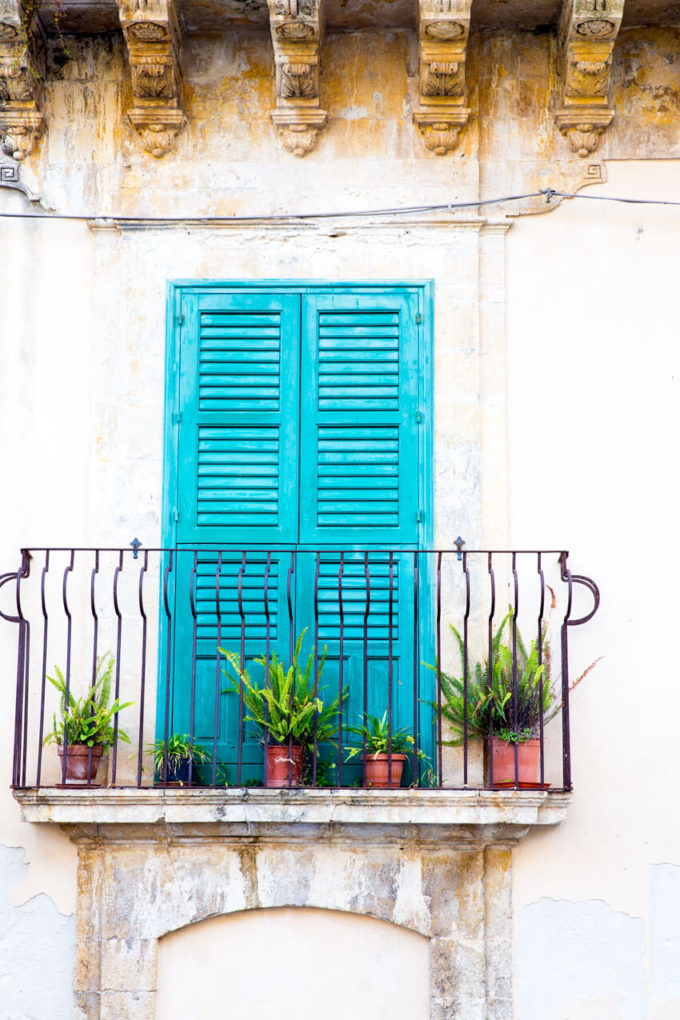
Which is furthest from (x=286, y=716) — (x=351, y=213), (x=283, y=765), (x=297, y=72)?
(x=297, y=72)

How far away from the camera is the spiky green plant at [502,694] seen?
6426mm

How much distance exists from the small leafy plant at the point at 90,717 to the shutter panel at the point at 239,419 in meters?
0.83

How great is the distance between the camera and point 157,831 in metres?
6.46

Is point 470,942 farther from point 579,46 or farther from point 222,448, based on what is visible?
point 579,46

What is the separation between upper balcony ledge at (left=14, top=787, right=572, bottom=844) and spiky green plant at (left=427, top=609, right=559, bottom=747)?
1.05 ft

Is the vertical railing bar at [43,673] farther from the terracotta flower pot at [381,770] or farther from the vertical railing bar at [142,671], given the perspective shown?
the terracotta flower pot at [381,770]

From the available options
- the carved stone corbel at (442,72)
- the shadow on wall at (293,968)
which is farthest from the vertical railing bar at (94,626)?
the carved stone corbel at (442,72)

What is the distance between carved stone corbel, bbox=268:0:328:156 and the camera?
6863mm

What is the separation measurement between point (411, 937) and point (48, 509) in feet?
8.57

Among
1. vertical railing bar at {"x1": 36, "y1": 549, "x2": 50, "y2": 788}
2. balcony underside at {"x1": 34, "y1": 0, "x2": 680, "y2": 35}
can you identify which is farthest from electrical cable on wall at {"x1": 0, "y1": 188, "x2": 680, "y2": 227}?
vertical railing bar at {"x1": 36, "y1": 549, "x2": 50, "y2": 788}

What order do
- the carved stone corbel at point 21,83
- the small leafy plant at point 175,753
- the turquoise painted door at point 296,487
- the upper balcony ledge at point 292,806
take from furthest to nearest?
the carved stone corbel at point 21,83, the turquoise painted door at point 296,487, the small leafy plant at point 175,753, the upper balcony ledge at point 292,806

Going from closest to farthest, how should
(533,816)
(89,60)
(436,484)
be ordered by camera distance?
(533,816), (436,484), (89,60)

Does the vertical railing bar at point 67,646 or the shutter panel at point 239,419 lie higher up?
the shutter panel at point 239,419

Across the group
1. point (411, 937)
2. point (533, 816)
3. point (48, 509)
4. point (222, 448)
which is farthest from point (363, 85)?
point (411, 937)
